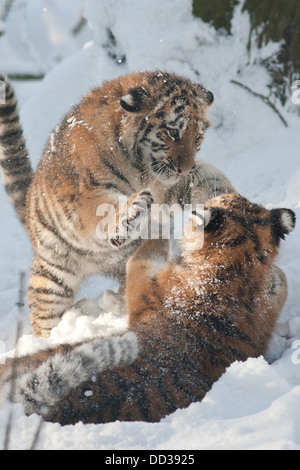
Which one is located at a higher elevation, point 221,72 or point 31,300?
point 221,72

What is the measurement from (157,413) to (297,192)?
2931mm

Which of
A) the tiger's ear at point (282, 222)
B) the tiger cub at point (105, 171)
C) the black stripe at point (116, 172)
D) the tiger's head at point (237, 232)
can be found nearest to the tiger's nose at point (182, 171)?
the tiger cub at point (105, 171)

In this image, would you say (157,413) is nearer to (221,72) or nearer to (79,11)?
(221,72)

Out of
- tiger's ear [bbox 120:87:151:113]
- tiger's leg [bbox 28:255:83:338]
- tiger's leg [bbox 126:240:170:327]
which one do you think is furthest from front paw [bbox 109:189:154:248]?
tiger's leg [bbox 28:255:83:338]

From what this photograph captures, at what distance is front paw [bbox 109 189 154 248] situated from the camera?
315 centimetres

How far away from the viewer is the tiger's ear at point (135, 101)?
3551 mm

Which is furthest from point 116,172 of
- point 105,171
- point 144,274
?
point 144,274

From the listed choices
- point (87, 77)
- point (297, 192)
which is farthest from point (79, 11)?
point (297, 192)

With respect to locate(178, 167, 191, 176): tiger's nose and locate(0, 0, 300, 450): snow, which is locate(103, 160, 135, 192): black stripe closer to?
locate(178, 167, 191, 176): tiger's nose

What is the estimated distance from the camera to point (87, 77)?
7145 mm

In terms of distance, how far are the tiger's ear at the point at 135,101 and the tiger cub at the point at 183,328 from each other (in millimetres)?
768

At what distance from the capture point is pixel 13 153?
14.5 ft

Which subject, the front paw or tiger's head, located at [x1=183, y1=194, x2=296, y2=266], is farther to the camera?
the front paw

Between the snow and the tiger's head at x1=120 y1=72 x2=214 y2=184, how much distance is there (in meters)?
0.86
